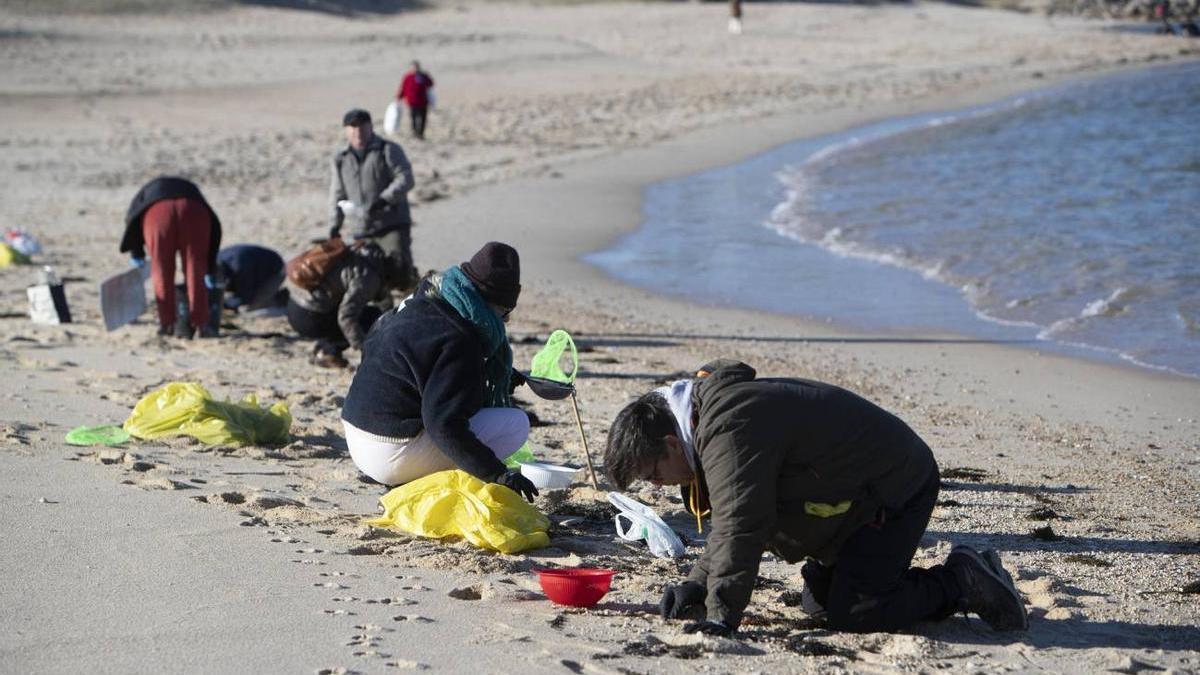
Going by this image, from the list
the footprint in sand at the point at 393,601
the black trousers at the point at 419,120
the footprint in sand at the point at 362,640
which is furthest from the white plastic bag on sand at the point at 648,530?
the black trousers at the point at 419,120

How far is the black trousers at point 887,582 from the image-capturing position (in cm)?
455

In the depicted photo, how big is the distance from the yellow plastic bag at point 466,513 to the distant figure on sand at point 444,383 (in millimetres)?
73

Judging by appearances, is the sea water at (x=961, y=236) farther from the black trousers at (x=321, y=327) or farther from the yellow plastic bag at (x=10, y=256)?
the yellow plastic bag at (x=10, y=256)

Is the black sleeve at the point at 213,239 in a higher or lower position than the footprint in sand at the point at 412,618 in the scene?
higher

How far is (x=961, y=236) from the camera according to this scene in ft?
48.6

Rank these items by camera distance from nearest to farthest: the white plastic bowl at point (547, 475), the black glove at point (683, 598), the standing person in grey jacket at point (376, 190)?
the black glove at point (683, 598), the white plastic bowl at point (547, 475), the standing person in grey jacket at point (376, 190)

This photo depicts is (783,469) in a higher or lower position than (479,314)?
lower

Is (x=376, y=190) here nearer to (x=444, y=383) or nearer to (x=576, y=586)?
(x=444, y=383)

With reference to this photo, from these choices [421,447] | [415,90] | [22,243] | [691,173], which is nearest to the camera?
[421,447]

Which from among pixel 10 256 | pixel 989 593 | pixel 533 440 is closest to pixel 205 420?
pixel 533 440

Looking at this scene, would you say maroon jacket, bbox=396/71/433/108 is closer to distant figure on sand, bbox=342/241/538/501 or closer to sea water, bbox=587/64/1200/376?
sea water, bbox=587/64/1200/376

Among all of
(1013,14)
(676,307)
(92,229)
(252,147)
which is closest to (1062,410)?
(676,307)

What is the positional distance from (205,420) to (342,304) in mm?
2180

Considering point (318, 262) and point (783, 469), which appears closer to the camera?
point (783, 469)
